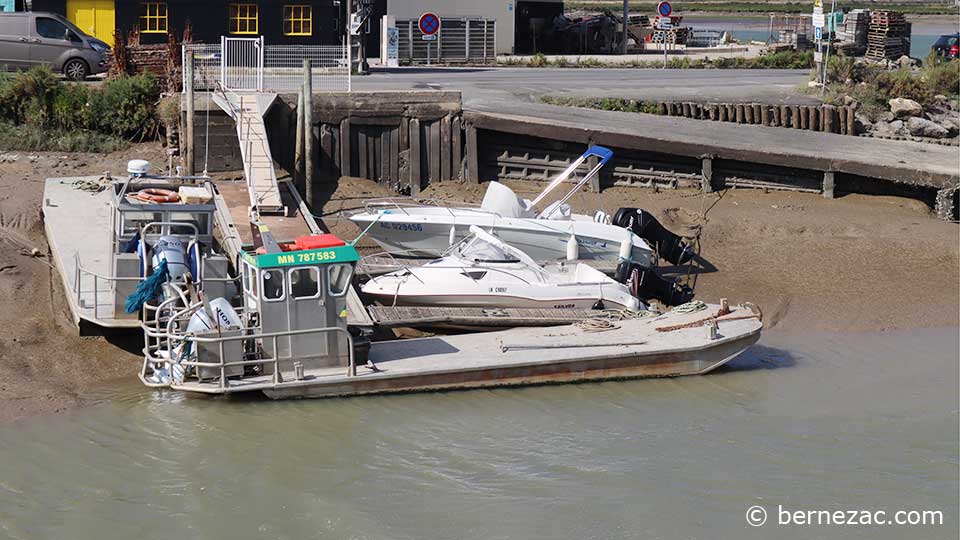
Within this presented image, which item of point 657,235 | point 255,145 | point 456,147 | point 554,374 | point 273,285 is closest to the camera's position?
point 273,285

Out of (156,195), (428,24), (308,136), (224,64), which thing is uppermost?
(428,24)

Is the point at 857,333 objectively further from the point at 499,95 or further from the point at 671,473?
the point at 499,95

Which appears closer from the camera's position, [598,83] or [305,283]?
[305,283]

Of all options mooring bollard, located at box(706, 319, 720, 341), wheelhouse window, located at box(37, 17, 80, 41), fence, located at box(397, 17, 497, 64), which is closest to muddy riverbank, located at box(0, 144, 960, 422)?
mooring bollard, located at box(706, 319, 720, 341)

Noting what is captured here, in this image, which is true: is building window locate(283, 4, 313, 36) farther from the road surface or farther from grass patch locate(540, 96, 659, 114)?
grass patch locate(540, 96, 659, 114)

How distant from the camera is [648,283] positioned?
19.1 meters

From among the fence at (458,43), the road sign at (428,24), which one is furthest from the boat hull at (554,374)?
the fence at (458,43)

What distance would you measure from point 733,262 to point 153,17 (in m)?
19.8

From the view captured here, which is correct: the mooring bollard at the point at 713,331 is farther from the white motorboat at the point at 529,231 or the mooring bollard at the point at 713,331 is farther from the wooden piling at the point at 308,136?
the wooden piling at the point at 308,136

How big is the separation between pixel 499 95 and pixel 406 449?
16.1 metres

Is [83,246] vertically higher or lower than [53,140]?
lower

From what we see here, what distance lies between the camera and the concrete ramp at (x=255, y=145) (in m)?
21.0

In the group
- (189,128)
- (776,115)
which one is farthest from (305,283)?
(776,115)

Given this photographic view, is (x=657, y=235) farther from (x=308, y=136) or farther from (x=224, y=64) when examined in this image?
(x=224, y=64)
